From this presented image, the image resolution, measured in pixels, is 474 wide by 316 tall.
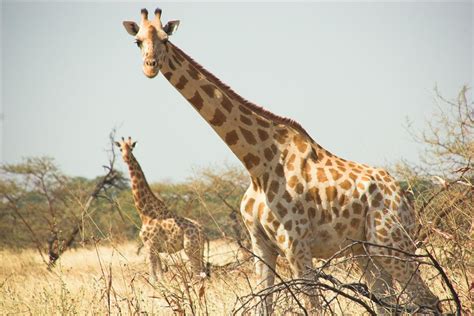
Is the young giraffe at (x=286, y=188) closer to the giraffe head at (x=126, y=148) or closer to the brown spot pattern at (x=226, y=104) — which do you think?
the brown spot pattern at (x=226, y=104)

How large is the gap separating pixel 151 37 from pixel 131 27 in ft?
1.02

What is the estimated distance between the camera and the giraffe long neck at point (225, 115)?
5.31 meters

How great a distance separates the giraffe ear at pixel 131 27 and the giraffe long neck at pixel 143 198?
5.60 meters

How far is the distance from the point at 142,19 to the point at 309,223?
1.98 metres

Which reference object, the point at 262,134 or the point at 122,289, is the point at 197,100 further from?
the point at 122,289

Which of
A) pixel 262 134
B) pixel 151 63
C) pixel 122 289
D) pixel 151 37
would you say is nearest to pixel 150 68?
pixel 151 63

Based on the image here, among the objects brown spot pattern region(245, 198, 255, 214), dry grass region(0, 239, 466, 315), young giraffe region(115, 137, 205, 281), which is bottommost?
dry grass region(0, 239, 466, 315)

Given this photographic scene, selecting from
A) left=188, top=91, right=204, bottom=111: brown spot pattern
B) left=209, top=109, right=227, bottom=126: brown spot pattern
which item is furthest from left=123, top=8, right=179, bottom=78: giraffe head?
left=209, top=109, right=227, bottom=126: brown spot pattern

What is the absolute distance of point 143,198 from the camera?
35.7 feet

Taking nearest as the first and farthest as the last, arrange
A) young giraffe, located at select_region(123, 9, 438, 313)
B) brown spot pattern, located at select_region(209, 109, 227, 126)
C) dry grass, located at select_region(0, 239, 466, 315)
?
dry grass, located at select_region(0, 239, 466, 315) < young giraffe, located at select_region(123, 9, 438, 313) < brown spot pattern, located at select_region(209, 109, 227, 126)

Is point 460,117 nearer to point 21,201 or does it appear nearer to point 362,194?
point 362,194

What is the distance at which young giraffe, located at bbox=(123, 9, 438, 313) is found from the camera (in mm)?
5109

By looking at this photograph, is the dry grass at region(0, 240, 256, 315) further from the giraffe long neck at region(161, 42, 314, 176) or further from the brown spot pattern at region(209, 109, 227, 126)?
the brown spot pattern at region(209, 109, 227, 126)

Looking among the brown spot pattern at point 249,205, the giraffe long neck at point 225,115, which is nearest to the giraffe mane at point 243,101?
the giraffe long neck at point 225,115
